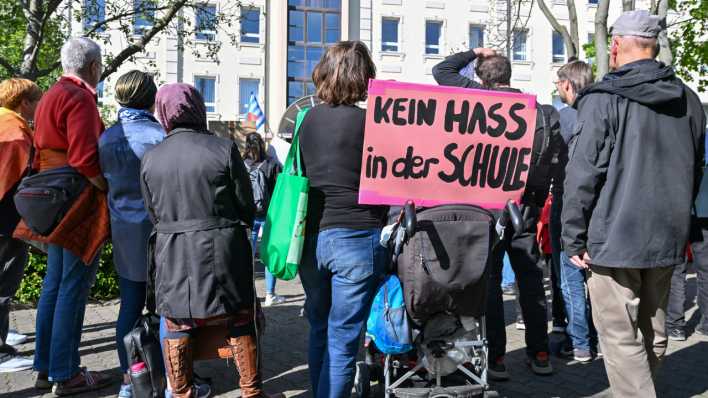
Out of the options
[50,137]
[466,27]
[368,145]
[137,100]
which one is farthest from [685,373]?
[466,27]

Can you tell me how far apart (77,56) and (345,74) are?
6.97 feet

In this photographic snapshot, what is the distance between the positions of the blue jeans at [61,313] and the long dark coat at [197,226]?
3.63 ft

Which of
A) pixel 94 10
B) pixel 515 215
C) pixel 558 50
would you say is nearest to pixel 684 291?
pixel 515 215

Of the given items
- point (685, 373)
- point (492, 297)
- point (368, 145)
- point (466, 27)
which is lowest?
point (685, 373)

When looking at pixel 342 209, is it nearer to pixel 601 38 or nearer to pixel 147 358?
pixel 147 358

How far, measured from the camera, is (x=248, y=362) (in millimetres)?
3861

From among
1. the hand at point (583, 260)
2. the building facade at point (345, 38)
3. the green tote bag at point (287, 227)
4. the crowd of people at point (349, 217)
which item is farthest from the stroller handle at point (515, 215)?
the building facade at point (345, 38)

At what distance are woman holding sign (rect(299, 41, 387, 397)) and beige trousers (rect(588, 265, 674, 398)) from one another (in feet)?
3.95

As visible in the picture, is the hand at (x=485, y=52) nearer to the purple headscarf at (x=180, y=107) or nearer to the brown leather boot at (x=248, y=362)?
the purple headscarf at (x=180, y=107)

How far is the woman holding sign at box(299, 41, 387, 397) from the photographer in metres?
3.58

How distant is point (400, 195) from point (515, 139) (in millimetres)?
734

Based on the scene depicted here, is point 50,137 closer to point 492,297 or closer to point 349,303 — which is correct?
point 349,303

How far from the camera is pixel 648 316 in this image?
3762 mm

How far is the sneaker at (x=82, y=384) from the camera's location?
4484mm
